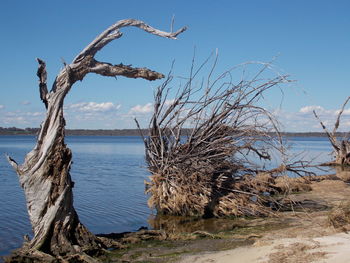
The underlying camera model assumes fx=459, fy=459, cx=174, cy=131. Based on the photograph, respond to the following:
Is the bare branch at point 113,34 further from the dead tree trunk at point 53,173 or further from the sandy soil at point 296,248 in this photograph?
the sandy soil at point 296,248

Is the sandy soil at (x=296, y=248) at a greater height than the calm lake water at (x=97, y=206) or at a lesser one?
greater

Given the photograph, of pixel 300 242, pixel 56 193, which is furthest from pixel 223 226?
pixel 56 193

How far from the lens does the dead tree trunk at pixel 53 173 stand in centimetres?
708

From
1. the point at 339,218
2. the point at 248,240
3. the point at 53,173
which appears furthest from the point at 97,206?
the point at 339,218

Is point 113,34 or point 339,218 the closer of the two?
point 113,34

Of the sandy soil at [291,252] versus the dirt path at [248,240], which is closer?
the sandy soil at [291,252]

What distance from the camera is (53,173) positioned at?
283 inches

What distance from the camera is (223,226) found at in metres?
9.81

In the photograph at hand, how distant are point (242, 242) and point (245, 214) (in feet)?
10.3

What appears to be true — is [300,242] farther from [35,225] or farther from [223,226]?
[35,225]

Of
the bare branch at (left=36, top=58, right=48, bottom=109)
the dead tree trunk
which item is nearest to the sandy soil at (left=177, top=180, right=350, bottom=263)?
the dead tree trunk

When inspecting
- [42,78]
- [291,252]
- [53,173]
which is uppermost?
[42,78]

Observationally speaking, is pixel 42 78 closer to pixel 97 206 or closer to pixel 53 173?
pixel 53 173

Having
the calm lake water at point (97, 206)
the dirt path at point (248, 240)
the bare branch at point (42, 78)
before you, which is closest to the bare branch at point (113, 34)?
the bare branch at point (42, 78)
